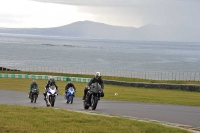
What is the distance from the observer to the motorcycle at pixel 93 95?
67.7ft

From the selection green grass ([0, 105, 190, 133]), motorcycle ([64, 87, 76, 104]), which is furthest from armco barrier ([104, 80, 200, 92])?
green grass ([0, 105, 190, 133])

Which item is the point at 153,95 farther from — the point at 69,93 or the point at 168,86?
the point at 69,93

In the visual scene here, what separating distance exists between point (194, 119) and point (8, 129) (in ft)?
31.0

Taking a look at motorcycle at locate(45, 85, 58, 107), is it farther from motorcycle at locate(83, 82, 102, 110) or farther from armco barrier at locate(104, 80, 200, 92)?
armco barrier at locate(104, 80, 200, 92)

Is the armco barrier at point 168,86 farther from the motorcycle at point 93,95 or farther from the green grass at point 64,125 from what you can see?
the green grass at point 64,125

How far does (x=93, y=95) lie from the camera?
20953 millimetres

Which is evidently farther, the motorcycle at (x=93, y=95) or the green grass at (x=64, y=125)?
the motorcycle at (x=93, y=95)

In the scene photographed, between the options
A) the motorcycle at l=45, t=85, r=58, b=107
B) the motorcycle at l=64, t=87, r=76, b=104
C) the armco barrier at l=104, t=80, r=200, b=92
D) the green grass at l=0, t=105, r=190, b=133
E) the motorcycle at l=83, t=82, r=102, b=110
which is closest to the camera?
the green grass at l=0, t=105, r=190, b=133

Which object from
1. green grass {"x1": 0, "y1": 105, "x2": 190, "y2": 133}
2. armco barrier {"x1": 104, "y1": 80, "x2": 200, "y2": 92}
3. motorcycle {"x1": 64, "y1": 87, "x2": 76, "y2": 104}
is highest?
armco barrier {"x1": 104, "y1": 80, "x2": 200, "y2": 92}

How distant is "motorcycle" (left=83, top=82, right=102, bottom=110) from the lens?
20.6 metres

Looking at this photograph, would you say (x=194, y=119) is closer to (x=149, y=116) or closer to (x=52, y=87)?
(x=149, y=116)

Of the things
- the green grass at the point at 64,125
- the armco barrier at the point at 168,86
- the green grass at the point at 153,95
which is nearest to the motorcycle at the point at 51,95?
the green grass at the point at 64,125

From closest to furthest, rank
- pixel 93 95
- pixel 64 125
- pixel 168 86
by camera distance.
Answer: pixel 64 125 → pixel 93 95 → pixel 168 86

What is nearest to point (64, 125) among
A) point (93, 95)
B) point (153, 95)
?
point (93, 95)
